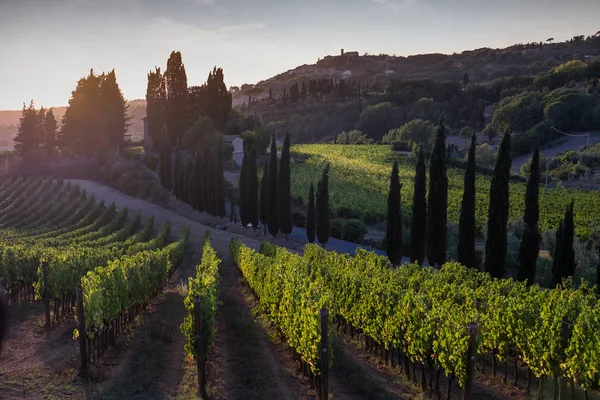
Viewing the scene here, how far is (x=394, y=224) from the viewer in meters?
32.2

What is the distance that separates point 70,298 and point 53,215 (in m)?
33.3

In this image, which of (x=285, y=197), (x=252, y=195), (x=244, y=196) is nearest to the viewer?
(x=285, y=197)

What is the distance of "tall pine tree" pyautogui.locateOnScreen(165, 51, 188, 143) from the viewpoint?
7594cm

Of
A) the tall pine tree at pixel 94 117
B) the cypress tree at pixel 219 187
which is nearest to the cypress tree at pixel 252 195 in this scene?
the cypress tree at pixel 219 187

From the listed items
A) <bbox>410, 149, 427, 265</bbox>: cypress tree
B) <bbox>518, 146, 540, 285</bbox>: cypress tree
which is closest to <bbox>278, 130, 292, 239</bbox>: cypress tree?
<bbox>410, 149, 427, 265</bbox>: cypress tree

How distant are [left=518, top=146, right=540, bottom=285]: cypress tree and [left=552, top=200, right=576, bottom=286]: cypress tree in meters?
1.50

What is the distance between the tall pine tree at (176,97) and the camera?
75.9 m

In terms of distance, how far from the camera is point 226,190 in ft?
201

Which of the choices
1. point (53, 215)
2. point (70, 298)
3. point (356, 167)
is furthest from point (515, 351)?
point (356, 167)

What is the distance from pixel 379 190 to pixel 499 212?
131ft

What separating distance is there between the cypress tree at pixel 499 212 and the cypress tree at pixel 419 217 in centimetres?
496

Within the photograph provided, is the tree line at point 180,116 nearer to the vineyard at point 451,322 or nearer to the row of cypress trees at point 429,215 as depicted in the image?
the row of cypress trees at point 429,215

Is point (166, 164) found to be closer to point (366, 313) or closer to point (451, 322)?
point (366, 313)

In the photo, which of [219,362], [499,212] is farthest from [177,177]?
[219,362]
